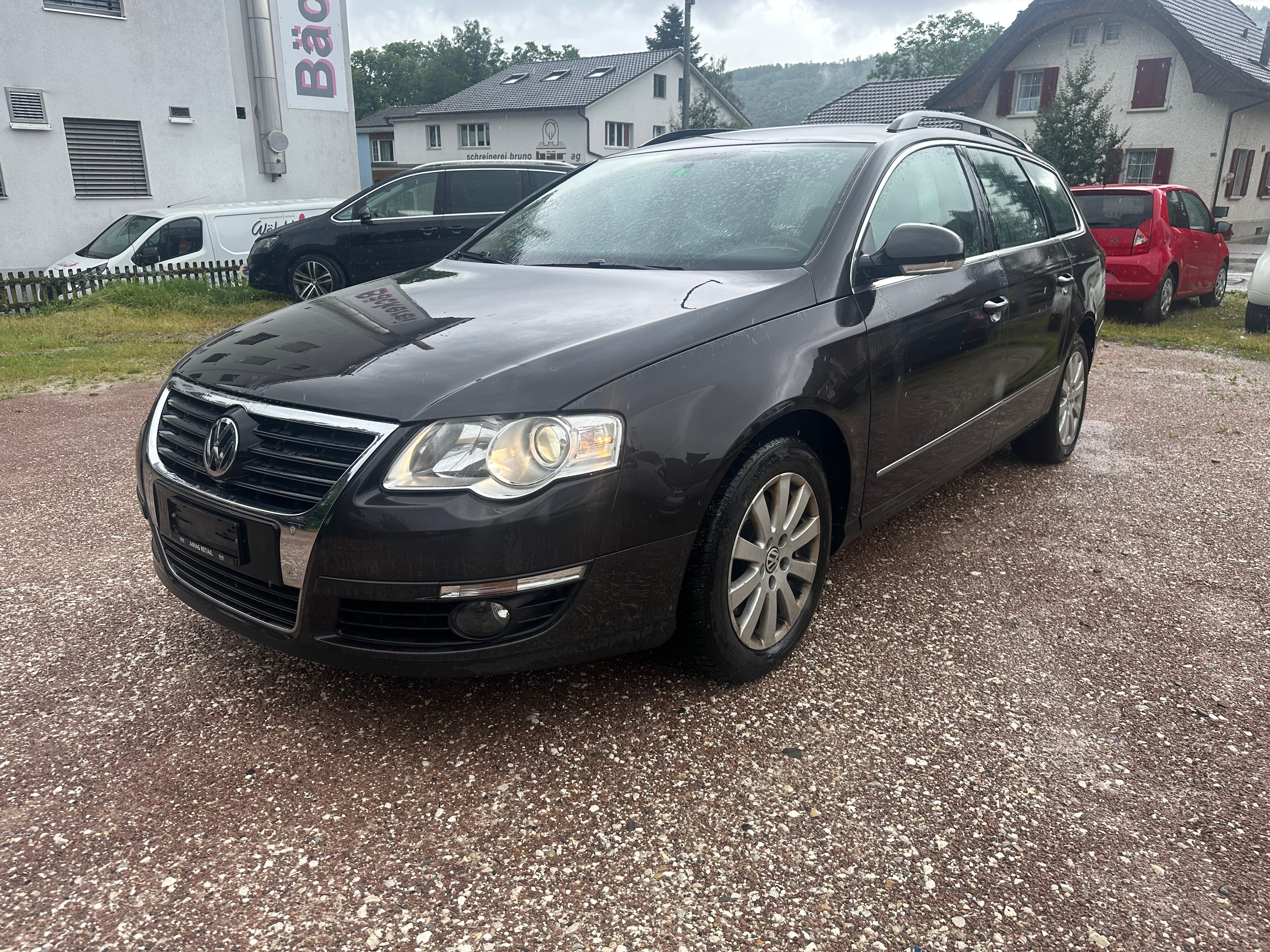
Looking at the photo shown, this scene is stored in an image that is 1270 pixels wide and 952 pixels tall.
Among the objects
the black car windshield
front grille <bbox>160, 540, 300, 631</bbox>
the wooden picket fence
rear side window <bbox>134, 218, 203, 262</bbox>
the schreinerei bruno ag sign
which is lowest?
the wooden picket fence

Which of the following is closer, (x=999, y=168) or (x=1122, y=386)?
(x=999, y=168)

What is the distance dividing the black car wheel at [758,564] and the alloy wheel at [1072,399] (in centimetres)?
269

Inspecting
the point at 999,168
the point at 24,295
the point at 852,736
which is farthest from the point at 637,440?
the point at 24,295

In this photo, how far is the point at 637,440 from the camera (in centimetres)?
242

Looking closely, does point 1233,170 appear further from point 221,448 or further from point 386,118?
point 386,118

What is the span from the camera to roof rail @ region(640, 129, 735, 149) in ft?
14.3

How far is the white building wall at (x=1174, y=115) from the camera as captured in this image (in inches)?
1144

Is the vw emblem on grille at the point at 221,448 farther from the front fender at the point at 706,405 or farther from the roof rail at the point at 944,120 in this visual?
the roof rail at the point at 944,120

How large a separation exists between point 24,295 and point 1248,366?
14023 mm

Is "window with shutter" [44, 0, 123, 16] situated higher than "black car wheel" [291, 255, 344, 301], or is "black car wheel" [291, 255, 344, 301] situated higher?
"window with shutter" [44, 0, 123, 16]

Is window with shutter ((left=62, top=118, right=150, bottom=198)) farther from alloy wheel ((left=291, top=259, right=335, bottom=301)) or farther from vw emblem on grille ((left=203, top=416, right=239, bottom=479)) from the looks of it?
vw emblem on grille ((left=203, top=416, right=239, bottom=479))

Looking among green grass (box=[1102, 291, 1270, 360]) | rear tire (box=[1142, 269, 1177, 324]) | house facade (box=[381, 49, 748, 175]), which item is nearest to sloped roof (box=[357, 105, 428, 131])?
house facade (box=[381, 49, 748, 175])

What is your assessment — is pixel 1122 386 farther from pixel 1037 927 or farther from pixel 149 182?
pixel 149 182

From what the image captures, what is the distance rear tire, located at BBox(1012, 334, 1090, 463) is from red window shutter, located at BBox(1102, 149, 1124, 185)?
21.0 m
